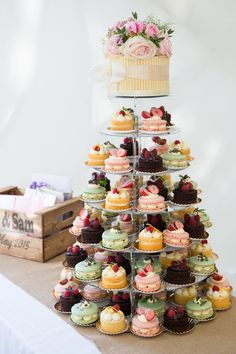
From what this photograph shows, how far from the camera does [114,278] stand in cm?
244

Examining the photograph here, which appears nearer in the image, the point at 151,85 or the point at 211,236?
the point at 151,85

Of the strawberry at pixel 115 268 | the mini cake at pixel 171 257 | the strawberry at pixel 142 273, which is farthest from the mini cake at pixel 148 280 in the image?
the mini cake at pixel 171 257

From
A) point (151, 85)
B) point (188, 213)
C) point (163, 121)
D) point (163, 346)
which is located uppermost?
point (151, 85)

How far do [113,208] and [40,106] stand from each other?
79.2 inches

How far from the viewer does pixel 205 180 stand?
11.8ft

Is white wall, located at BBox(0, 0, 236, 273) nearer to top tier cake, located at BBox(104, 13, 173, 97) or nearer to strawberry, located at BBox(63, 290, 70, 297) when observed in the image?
top tier cake, located at BBox(104, 13, 173, 97)

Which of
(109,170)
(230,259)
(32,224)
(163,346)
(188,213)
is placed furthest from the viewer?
(230,259)

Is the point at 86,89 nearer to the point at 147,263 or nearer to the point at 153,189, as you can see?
the point at 153,189

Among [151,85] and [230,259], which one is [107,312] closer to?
[151,85]

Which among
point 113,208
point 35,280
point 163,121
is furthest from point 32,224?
point 163,121

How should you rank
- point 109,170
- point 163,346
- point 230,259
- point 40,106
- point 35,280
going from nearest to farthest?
point 163,346, point 109,170, point 35,280, point 230,259, point 40,106

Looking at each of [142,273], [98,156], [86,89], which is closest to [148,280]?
[142,273]

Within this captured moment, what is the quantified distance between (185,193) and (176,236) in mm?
204

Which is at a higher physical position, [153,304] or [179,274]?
[179,274]
